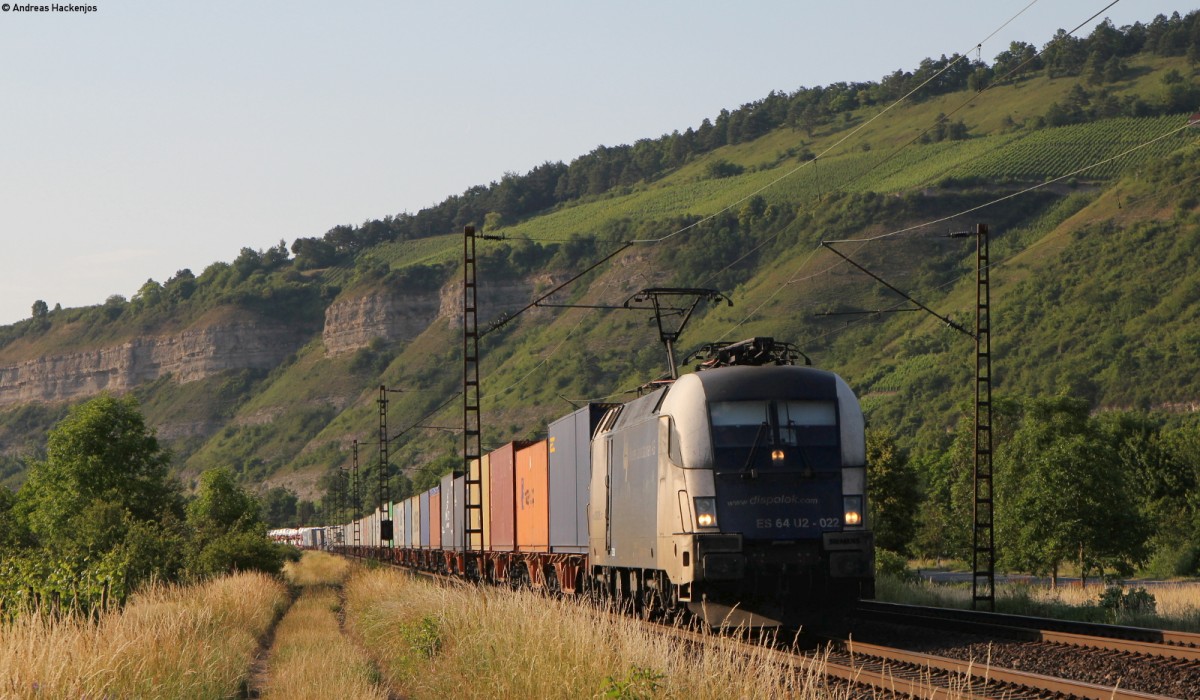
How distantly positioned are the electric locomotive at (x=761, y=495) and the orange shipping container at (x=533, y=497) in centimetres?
1119

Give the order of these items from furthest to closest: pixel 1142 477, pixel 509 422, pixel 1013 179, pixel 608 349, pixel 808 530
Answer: pixel 1013 179 < pixel 608 349 < pixel 509 422 < pixel 1142 477 < pixel 808 530

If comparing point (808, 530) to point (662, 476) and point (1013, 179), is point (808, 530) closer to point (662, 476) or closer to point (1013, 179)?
point (662, 476)

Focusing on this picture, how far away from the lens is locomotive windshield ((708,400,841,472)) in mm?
17531

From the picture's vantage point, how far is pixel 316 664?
57.4 feet

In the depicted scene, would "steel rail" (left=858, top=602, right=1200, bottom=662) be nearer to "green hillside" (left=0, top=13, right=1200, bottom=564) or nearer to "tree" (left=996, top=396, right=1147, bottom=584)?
"tree" (left=996, top=396, right=1147, bottom=584)

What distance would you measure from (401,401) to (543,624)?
566 feet

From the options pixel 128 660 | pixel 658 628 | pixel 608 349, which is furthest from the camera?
pixel 608 349

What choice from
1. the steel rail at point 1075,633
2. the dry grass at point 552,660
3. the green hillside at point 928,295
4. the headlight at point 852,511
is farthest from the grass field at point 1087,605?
the green hillside at point 928,295

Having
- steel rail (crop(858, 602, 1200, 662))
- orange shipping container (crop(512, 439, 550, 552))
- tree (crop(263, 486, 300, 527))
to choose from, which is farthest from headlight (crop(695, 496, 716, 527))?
tree (crop(263, 486, 300, 527))

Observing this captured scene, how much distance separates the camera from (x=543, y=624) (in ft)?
45.7

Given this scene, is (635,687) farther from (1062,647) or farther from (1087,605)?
(1087,605)

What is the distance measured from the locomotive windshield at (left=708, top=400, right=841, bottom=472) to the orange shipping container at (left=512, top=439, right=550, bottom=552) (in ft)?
39.7

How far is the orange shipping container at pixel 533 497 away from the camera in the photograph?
→ 1171 inches

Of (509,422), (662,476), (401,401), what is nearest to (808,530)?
(662,476)
